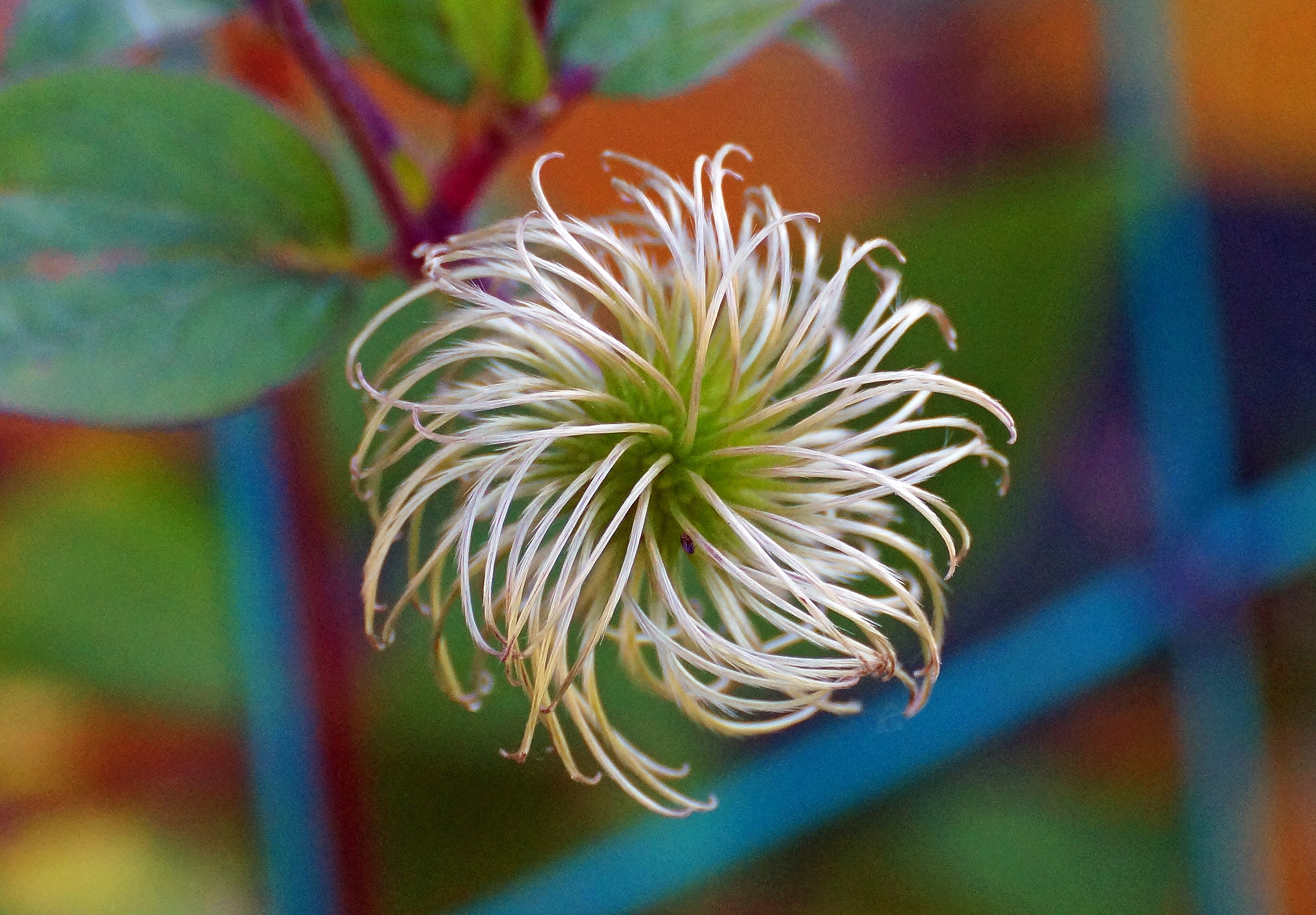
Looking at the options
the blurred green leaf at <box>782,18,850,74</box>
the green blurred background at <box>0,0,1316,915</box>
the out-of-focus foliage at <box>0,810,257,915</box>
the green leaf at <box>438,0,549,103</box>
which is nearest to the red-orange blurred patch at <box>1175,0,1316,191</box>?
the green blurred background at <box>0,0,1316,915</box>

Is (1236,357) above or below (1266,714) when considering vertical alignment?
above

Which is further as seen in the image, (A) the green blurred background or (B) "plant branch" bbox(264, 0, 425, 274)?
(A) the green blurred background

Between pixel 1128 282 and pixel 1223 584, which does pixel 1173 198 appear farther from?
pixel 1223 584

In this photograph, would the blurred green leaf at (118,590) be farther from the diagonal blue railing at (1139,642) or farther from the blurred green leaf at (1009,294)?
the blurred green leaf at (1009,294)

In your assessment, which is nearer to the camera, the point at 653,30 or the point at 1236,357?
the point at 653,30

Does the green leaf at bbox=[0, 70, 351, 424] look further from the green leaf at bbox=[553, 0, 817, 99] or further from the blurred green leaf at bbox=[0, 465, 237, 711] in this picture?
the blurred green leaf at bbox=[0, 465, 237, 711]

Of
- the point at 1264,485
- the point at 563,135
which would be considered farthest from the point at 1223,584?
A: the point at 563,135
